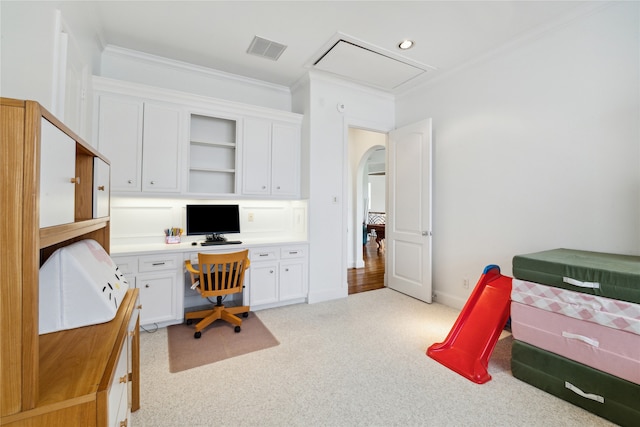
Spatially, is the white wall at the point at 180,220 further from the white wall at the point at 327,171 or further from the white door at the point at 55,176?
the white door at the point at 55,176

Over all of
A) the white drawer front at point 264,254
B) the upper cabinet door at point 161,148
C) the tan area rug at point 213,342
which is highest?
the upper cabinet door at point 161,148

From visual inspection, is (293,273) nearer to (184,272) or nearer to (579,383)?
(184,272)

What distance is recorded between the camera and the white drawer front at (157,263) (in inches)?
107

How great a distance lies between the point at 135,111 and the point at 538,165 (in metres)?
4.10

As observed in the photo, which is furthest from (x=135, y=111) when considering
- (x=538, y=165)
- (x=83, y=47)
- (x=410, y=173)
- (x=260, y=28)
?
(x=538, y=165)

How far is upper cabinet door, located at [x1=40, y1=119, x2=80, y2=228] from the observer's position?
73 centimetres

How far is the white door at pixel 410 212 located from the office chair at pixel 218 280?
2.27 meters

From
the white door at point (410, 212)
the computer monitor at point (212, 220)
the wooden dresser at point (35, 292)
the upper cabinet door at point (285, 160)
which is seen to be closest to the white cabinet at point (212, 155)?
the computer monitor at point (212, 220)

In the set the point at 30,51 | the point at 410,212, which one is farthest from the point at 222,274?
the point at 410,212

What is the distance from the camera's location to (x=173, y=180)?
3.08m

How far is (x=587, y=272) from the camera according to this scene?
1740 millimetres

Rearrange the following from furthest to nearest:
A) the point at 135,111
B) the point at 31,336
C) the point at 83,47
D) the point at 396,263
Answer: the point at 396,263 → the point at 135,111 → the point at 83,47 → the point at 31,336

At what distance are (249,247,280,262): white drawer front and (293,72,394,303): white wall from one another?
0.50 metres

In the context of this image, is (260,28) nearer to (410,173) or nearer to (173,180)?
(173,180)
